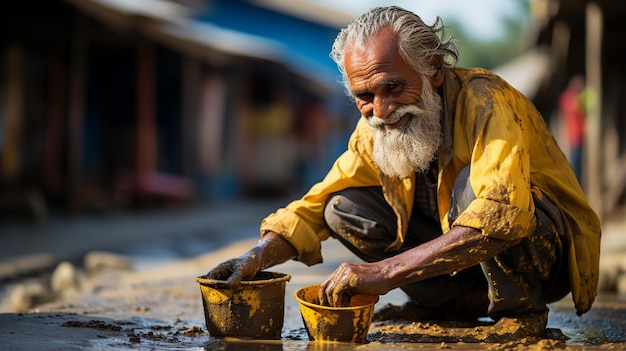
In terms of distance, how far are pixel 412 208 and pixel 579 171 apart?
11870mm

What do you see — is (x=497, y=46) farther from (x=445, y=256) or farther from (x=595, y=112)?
(x=445, y=256)

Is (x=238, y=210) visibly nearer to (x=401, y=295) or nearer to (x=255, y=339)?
(x=401, y=295)

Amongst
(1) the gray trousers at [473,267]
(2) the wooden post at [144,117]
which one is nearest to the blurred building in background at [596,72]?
(1) the gray trousers at [473,267]

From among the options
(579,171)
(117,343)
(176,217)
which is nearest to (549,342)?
(117,343)

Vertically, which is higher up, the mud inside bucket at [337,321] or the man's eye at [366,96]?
the man's eye at [366,96]

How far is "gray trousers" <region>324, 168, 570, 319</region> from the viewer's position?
109 inches

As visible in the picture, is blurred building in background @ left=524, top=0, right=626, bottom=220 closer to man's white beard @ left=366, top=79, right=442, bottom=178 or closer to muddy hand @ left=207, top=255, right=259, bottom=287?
man's white beard @ left=366, top=79, right=442, bottom=178

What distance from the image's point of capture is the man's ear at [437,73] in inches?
115

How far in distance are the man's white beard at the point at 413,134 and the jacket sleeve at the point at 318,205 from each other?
8.1 inches

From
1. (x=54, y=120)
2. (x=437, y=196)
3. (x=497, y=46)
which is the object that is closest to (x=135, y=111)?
(x=54, y=120)

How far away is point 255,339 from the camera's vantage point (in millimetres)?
2795

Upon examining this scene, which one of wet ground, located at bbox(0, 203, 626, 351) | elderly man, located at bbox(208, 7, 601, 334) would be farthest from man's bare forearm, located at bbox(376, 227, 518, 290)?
wet ground, located at bbox(0, 203, 626, 351)

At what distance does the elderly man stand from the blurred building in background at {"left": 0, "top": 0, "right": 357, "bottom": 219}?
20.7 ft

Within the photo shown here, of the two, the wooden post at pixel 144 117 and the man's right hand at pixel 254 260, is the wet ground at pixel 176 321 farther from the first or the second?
the wooden post at pixel 144 117
